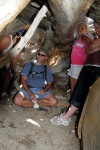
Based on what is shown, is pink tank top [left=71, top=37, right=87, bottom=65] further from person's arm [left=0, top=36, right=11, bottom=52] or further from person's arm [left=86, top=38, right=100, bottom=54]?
person's arm [left=0, top=36, right=11, bottom=52]

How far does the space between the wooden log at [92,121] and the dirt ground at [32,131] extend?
3.47 ft

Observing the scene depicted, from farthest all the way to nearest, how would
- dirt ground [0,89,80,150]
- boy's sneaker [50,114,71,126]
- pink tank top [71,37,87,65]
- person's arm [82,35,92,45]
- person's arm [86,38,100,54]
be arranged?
pink tank top [71,37,87,65], person's arm [82,35,92,45], boy's sneaker [50,114,71,126], person's arm [86,38,100,54], dirt ground [0,89,80,150]

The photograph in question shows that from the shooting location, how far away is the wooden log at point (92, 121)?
10.4 feet

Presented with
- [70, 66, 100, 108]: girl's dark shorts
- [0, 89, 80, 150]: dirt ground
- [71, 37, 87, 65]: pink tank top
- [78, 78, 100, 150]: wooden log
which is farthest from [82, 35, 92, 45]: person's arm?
[78, 78, 100, 150]: wooden log

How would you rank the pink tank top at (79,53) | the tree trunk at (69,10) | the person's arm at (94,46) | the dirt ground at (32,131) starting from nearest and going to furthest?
the tree trunk at (69,10) → the dirt ground at (32,131) → the person's arm at (94,46) → the pink tank top at (79,53)

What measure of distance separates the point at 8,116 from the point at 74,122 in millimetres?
1591

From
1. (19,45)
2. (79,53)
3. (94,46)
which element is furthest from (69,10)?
(19,45)

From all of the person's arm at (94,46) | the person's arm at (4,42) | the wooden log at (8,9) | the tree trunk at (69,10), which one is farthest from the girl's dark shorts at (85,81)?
the wooden log at (8,9)

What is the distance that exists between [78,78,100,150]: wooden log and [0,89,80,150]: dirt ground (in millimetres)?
1057

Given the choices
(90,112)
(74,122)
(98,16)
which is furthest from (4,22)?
(98,16)

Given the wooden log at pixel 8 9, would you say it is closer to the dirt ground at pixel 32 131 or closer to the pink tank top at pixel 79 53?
the dirt ground at pixel 32 131

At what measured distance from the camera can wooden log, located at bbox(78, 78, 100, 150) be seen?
3.18 meters

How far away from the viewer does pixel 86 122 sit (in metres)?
3.55

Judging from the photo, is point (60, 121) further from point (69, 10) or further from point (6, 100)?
point (69, 10)
